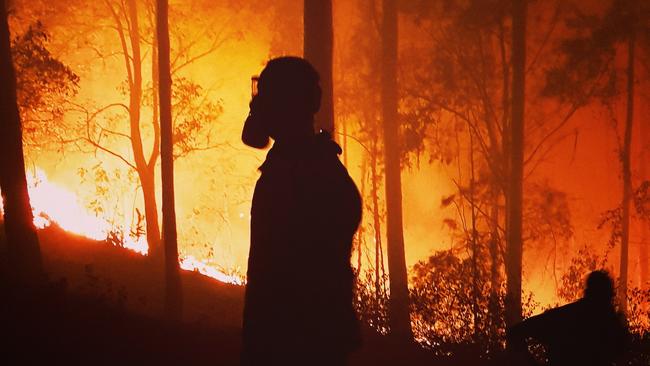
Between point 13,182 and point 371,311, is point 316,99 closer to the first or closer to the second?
point 13,182

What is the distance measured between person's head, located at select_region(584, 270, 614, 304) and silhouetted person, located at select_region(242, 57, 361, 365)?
7.95 ft

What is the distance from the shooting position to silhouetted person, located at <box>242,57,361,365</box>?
91.3 inches

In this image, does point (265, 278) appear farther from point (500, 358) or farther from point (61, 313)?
point (500, 358)

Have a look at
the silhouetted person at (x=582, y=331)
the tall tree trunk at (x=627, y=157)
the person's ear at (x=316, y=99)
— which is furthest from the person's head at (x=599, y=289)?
the tall tree trunk at (x=627, y=157)

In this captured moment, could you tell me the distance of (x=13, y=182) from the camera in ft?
28.4

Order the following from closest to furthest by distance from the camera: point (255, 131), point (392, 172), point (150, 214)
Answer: point (255, 131) → point (392, 172) → point (150, 214)

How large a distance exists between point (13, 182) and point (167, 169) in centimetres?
436

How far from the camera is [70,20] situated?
2019 centimetres

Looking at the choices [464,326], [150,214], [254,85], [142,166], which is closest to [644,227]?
[464,326]

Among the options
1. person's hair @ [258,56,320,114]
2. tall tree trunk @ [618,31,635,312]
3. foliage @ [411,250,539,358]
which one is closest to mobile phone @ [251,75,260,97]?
person's hair @ [258,56,320,114]

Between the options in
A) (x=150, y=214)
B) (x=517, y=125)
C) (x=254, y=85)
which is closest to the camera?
(x=254, y=85)

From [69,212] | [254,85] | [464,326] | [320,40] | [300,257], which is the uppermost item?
[69,212]

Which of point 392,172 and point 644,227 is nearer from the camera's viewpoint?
point 392,172

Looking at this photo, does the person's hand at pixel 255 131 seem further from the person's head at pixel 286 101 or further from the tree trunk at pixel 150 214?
the tree trunk at pixel 150 214
